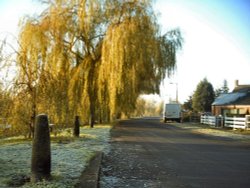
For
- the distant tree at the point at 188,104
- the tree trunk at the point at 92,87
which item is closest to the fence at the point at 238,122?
the tree trunk at the point at 92,87

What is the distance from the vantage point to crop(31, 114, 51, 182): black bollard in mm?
7234

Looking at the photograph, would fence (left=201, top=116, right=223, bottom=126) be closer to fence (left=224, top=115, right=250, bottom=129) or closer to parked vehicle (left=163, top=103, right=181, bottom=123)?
fence (left=224, top=115, right=250, bottom=129)

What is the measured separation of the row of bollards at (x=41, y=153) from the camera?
7.23 m

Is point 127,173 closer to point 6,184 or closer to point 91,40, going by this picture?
point 6,184

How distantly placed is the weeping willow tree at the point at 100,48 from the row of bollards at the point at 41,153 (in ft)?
44.1

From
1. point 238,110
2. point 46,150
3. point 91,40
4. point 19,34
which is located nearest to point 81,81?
point 91,40

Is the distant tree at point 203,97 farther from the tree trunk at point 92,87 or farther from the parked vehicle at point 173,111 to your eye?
the tree trunk at point 92,87

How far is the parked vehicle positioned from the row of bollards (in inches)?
1532

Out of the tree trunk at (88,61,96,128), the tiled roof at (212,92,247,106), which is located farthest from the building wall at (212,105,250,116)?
the tree trunk at (88,61,96,128)

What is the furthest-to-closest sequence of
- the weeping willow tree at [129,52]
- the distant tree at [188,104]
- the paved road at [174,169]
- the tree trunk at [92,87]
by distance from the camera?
1. the distant tree at [188,104]
2. the tree trunk at [92,87]
3. the weeping willow tree at [129,52]
4. the paved road at [174,169]

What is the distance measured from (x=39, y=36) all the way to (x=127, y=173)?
16004mm

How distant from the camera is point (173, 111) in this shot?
46.5m

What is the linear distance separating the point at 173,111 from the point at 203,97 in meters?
21.4

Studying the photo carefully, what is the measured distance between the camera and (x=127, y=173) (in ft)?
29.6
